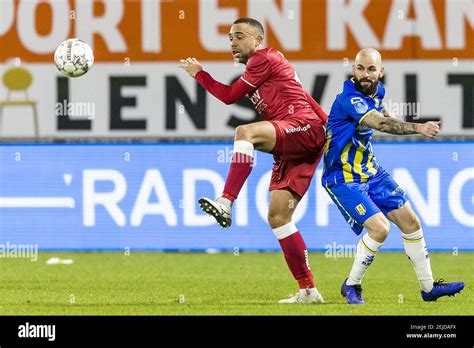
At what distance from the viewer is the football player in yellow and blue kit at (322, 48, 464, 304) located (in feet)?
28.9

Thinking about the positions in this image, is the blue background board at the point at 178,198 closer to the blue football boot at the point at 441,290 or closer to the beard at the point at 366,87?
the blue football boot at the point at 441,290

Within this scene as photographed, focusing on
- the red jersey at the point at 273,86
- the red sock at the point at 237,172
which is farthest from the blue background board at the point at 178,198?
the red sock at the point at 237,172

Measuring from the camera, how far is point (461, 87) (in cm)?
1725

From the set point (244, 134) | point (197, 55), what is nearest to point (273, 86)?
point (244, 134)

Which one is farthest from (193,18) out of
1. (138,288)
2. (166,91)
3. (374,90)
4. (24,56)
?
(374,90)

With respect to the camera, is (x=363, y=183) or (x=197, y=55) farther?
(x=197, y=55)

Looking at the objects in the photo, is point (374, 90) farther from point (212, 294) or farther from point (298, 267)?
point (212, 294)

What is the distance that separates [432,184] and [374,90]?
4822 millimetres

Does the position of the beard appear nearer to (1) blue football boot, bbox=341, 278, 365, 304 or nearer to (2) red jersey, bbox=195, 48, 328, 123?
(2) red jersey, bbox=195, 48, 328, 123

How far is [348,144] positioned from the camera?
29.3ft

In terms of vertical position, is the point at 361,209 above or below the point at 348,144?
A: below

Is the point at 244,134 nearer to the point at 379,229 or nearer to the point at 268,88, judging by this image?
the point at 268,88

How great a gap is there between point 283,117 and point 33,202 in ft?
18.0

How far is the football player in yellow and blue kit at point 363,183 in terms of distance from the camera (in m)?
8.80
